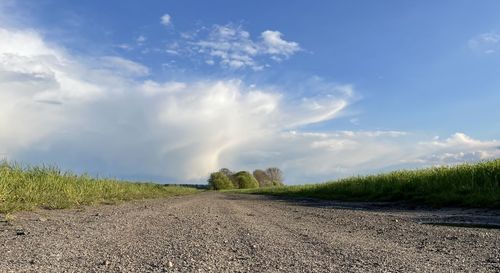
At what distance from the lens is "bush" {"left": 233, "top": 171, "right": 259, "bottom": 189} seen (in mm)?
81250

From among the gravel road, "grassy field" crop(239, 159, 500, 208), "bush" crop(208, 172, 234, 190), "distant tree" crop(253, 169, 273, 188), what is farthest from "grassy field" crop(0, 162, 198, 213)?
"distant tree" crop(253, 169, 273, 188)

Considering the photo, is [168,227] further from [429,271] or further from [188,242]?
[429,271]

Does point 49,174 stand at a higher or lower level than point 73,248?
higher

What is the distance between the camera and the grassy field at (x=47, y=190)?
9.63m

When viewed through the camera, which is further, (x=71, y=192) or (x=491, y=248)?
(x=71, y=192)

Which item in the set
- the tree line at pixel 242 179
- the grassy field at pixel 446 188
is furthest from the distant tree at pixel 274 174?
the grassy field at pixel 446 188

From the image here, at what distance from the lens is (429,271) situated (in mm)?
3561

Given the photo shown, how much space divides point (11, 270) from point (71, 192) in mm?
10055

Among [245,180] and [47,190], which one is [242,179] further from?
[47,190]

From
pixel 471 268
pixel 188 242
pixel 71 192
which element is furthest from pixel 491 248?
pixel 71 192

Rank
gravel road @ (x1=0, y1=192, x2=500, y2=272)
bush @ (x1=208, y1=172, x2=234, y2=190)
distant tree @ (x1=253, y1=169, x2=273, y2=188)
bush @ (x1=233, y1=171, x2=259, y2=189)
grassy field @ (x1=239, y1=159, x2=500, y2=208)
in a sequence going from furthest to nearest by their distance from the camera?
distant tree @ (x1=253, y1=169, x2=273, y2=188), bush @ (x1=233, y1=171, x2=259, y2=189), bush @ (x1=208, y1=172, x2=234, y2=190), grassy field @ (x1=239, y1=159, x2=500, y2=208), gravel road @ (x1=0, y1=192, x2=500, y2=272)

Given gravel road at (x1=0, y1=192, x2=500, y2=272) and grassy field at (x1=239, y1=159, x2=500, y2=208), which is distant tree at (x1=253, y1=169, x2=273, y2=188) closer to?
grassy field at (x1=239, y1=159, x2=500, y2=208)

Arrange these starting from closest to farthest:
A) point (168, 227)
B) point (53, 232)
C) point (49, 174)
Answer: point (53, 232) < point (168, 227) < point (49, 174)

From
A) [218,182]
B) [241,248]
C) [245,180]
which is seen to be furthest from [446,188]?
[245,180]
